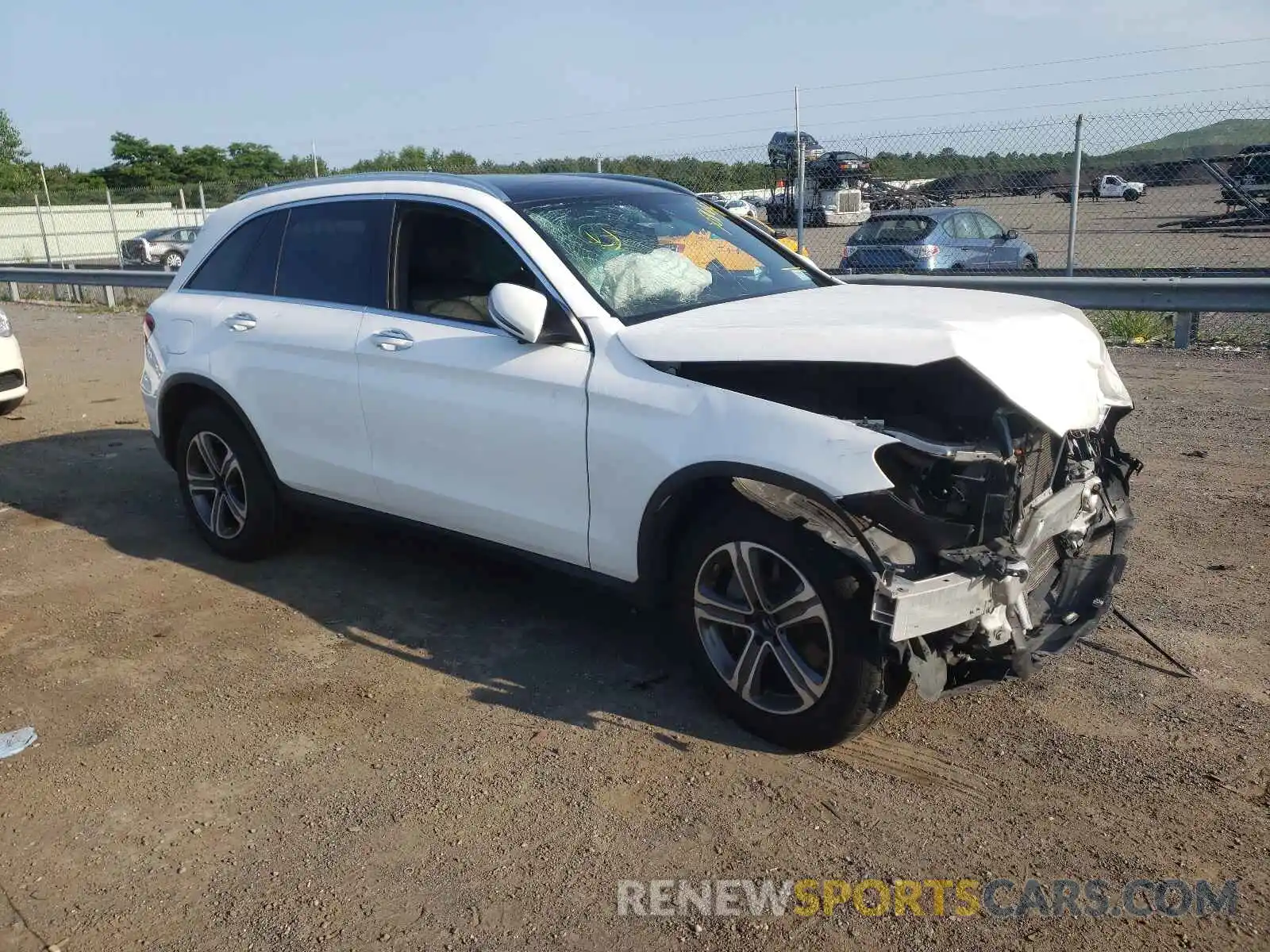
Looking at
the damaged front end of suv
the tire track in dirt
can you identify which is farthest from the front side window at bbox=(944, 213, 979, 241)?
the tire track in dirt

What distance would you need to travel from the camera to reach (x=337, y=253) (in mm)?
5062

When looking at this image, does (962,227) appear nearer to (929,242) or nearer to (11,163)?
(929,242)

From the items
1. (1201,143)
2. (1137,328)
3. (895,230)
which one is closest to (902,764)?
(1137,328)

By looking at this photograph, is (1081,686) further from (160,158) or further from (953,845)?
(160,158)

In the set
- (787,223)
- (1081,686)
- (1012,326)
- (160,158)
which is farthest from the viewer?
(160,158)

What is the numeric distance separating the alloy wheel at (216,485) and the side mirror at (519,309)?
2.17m

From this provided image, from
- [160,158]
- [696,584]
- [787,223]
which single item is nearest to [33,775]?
[696,584]

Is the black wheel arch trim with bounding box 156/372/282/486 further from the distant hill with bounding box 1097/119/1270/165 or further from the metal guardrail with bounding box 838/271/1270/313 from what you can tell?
the distant hill with bounding box 1097/119/1270/165

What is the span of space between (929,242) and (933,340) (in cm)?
1055

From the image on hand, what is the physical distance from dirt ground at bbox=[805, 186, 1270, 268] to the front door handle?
9598 millimetres

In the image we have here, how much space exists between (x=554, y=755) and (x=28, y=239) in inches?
1158

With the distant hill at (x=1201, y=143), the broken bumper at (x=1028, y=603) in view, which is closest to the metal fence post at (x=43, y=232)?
the distant hill at (x=1201, y=143)

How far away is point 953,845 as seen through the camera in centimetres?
314

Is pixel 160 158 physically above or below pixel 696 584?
above
